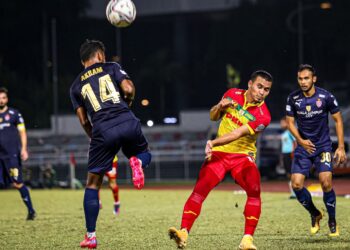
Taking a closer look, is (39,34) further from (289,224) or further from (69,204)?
(289,224)

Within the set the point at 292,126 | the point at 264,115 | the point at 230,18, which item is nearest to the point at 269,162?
the point at 292,126

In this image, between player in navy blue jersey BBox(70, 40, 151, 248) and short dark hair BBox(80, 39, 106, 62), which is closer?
player in navy blue jersey BBox(70, 40, 151, 248)

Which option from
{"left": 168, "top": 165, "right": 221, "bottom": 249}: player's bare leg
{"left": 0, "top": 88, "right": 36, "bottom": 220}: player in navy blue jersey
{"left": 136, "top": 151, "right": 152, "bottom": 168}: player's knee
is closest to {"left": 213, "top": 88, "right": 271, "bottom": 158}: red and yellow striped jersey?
{"left": 168, "top": 165, "right": 221, "bottom": 249}: player's bare leg

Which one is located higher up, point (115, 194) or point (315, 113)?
point (315, 113)

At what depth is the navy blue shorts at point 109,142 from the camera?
9602mm

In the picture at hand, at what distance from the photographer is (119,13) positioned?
11773 millimetres

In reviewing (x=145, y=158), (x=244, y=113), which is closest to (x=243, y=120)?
(x=244, y=113)

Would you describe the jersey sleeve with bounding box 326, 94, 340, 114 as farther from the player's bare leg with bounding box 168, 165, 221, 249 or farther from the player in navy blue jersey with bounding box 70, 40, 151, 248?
the player in navy blue jersey with bounding box 70, 40, 151, 248

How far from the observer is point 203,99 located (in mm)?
63844

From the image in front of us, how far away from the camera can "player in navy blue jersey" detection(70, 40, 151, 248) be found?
31.5 ft

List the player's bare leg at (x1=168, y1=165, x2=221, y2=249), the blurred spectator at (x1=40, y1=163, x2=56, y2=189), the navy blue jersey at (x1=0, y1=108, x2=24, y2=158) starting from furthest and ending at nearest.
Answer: the blurred spectator at (x1=40, y1=163, x2=56, y2=189) < the navy blue jersey at (x1=0, y1=108, x2=24, y2=158) < the player's bare leg at (x1=168, y1=165, x2=221, y2=249)

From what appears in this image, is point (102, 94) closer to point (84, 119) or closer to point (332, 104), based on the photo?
point (84, 119)

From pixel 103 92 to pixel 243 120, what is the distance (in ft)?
5.13

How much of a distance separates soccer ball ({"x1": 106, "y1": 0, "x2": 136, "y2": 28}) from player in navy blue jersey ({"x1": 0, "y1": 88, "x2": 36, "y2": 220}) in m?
4.50
